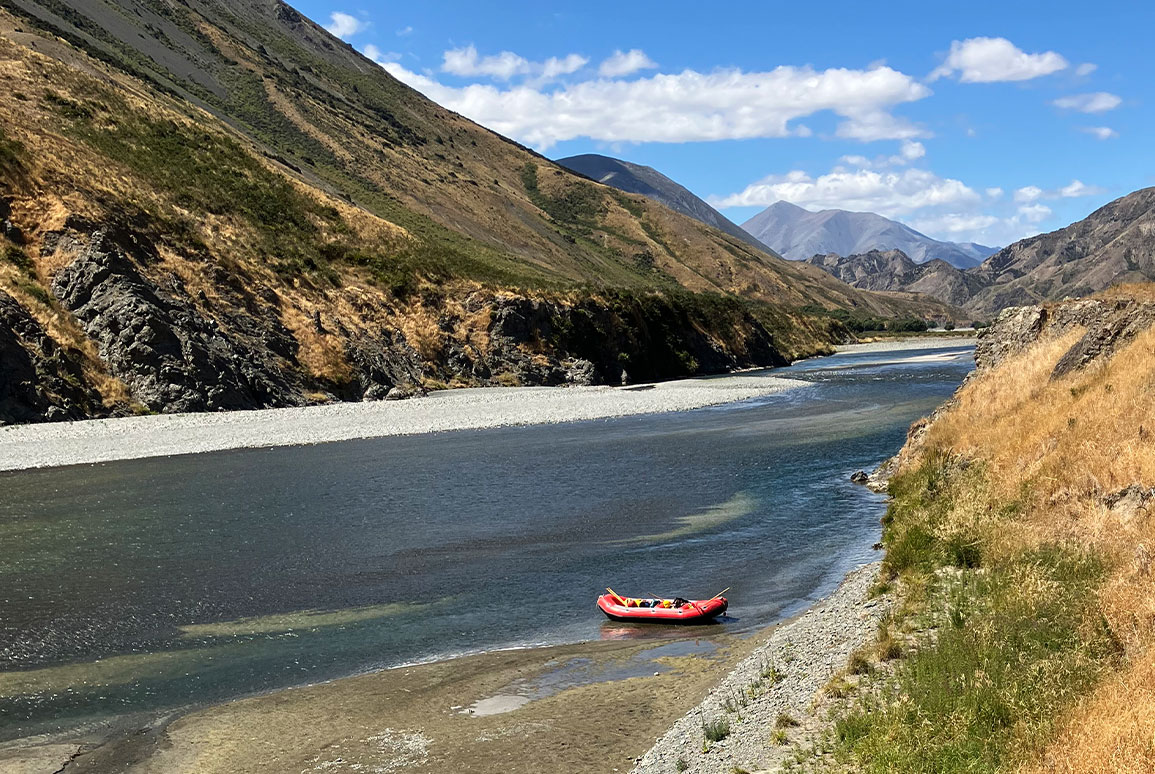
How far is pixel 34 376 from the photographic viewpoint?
4981cm

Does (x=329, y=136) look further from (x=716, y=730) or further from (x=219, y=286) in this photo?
(x=716, y=730)

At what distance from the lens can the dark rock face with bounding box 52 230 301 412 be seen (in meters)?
54.8

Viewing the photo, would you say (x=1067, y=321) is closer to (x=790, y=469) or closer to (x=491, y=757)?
(x=790, y=469)

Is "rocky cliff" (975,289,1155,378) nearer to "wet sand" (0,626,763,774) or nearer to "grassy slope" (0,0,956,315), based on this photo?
"wet sand" (0,626,763,774)

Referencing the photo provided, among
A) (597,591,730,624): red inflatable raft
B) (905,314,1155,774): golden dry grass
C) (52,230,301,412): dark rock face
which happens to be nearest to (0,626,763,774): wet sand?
(597,591,730,624): red inflatable raft

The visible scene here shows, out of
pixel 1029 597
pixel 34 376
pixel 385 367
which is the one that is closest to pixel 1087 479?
pixel 1029 597

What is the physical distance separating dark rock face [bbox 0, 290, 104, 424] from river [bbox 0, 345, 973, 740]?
1187 centimetres

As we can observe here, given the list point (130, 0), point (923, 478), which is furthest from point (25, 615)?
point (130, 0)

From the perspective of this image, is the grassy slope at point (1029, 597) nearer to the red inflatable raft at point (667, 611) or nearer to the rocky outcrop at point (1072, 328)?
the rocky outcrop at point (1072, 328)

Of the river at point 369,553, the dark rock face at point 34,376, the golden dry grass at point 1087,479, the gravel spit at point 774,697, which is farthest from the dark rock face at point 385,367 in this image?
the gravel spit at point 774,697

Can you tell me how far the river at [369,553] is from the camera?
18062 mm

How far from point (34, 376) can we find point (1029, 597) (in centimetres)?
5177

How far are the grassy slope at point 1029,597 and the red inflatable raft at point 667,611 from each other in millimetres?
3916

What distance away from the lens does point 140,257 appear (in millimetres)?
63062
